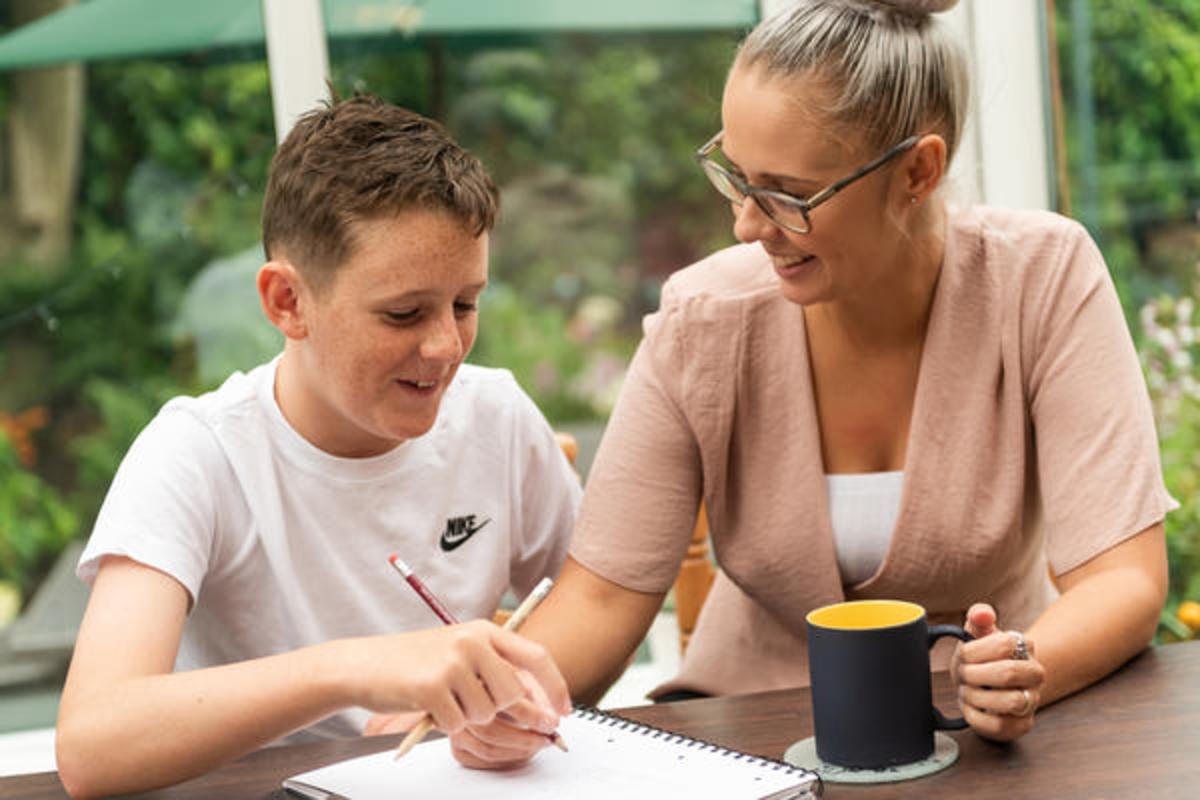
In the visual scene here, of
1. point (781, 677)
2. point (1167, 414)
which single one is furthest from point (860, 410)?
point (1167, 414)

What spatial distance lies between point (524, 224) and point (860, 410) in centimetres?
179

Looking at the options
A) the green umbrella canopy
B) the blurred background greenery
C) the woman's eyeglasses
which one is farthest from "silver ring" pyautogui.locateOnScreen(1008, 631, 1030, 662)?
the green umbrella canopy

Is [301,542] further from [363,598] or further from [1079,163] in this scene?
[1079,163]

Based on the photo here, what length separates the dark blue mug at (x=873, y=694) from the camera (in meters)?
1.14

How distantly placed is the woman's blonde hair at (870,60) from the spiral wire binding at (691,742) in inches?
24.3

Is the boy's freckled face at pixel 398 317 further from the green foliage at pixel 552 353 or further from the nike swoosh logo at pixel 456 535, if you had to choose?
the green foliage at pixel 552 353

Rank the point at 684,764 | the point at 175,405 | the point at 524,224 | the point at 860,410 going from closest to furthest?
1. the point at 684,764
2. the point at 175,405
3. the point at 860,410
4. the point at 524,224

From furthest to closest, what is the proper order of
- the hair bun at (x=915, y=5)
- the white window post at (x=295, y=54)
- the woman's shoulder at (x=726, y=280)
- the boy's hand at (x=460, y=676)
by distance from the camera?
the white window post at (x=295, y=54)
the woman's shoulder at (x=726, y=280)
the hair bun at (x=915, y=5)
the boy's hand at (x=460, y=676)

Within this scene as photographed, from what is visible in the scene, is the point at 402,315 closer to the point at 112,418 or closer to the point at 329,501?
the point at 329,501

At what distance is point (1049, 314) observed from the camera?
63.0 inches

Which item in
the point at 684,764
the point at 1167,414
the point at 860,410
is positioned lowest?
the point at 1167,414

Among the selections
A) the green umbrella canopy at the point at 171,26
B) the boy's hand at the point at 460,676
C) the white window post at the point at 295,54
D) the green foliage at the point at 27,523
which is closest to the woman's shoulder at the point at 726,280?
the boy's hand at the point at 460,676

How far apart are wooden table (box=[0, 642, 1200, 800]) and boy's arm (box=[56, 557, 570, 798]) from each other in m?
0.04

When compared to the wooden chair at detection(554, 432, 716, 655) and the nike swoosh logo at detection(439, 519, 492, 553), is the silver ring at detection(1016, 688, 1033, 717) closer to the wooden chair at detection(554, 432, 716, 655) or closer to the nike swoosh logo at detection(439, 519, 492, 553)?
the nike swoosh logo at detection(439, 519, 492, 553)
